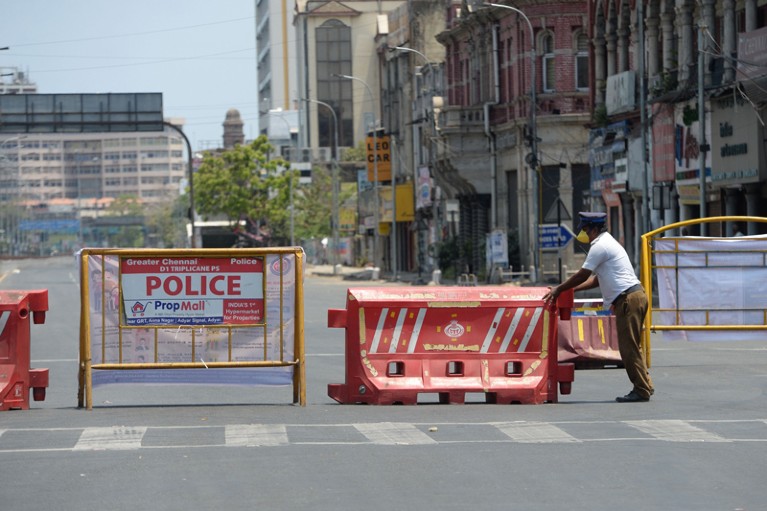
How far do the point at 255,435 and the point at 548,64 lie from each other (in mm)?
44861

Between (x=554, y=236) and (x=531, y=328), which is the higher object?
(x=554, y=236)

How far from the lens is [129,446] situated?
11.0 meters

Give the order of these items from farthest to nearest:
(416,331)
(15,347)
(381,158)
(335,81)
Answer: (335,81) < (381,158) < (416,331) < (15,347)

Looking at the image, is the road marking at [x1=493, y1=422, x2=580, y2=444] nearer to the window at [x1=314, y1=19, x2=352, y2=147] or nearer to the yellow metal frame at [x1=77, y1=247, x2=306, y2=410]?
the yellow metal frame at [x1=77, y1=247, x2=306, y2=410]

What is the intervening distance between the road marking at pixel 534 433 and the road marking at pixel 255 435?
172cm

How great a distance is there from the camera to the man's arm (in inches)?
548

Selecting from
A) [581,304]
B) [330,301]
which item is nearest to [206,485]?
[581,304]

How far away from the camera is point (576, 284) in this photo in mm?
13961

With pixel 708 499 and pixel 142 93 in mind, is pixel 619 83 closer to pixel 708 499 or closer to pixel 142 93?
pixel 142 93

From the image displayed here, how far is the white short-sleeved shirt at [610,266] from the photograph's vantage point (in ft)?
46.2

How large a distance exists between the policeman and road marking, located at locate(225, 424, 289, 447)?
3423 mm

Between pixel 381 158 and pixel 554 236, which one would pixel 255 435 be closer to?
pixel 554 236

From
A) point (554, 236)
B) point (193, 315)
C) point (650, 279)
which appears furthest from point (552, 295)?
point (554, 236)

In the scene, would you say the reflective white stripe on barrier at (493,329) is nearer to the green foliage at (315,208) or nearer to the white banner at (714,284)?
the white banner at (714,284)
